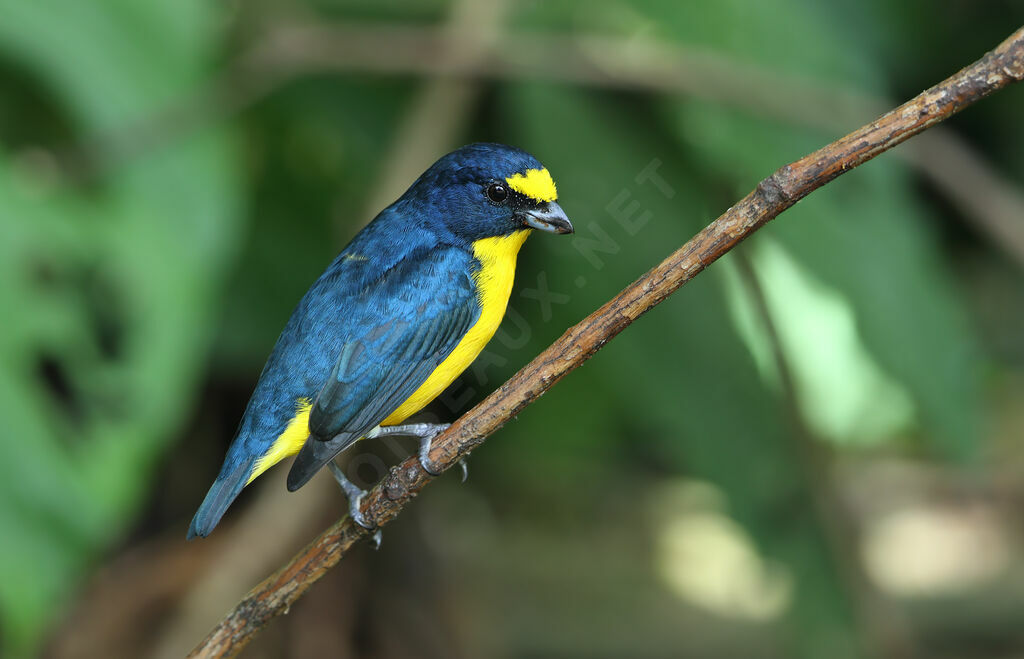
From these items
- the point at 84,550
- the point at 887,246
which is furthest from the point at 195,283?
the point at 887,246

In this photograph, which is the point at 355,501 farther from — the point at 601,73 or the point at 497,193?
the point at 601,73

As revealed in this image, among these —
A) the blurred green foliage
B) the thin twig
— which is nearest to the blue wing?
the blurred green foliage

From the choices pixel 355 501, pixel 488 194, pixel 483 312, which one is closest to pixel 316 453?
pixel 355 501

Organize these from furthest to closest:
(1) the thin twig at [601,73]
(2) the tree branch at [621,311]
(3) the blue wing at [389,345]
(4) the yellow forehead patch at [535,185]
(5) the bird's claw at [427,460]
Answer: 1. (1) the thin twig at [601,73]
2. (4) the yellow forehead patch at [535,185]
3. (3) the blue wing at [389,345]
4. (5) the bird's claw at [427,460]
5. (2) the tree branch at [621,311]

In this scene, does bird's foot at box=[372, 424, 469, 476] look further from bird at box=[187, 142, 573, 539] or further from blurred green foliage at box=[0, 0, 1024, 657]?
blurred green foliage at box=[0, 0, 1024, 657]

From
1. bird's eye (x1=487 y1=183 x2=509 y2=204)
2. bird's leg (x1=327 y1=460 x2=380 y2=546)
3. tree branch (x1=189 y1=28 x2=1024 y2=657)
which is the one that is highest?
bird's eye (x1=487 y1=183 x2=509 y2=204)

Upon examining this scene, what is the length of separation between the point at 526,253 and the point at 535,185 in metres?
2.26

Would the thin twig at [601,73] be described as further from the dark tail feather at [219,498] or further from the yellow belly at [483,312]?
the dark tail feather at [219,498]

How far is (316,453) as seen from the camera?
51.6 inches

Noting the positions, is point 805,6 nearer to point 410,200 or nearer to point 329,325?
point 410,200

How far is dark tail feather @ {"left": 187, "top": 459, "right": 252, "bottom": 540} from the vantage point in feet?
3.76

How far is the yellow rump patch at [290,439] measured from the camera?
53.4 inches

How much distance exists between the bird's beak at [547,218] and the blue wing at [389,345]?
0.12 metres

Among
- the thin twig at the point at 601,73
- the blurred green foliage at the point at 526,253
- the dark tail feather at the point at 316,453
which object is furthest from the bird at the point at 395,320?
the thin twig at the point at 601,73
